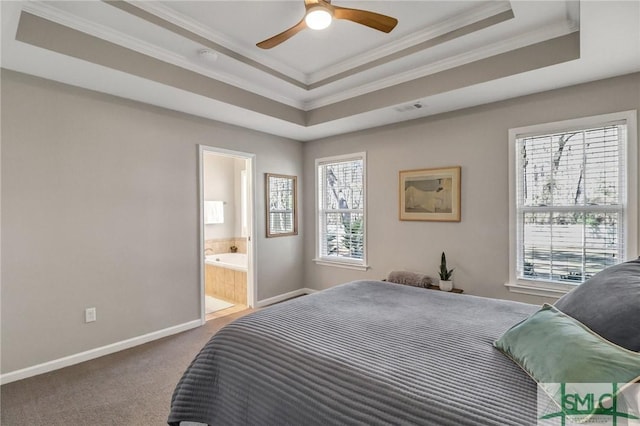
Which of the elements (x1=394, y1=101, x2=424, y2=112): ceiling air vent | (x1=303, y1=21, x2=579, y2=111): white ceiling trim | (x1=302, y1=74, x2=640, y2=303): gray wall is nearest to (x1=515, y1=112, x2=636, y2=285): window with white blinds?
(x1=302, y1=74, x2=640, y2=303): gray wall

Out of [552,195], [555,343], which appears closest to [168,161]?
[555,343]

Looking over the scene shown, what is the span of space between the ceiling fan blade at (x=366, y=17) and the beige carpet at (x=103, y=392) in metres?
2.84

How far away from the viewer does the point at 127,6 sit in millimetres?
2246

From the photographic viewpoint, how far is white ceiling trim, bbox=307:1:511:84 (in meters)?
2.44

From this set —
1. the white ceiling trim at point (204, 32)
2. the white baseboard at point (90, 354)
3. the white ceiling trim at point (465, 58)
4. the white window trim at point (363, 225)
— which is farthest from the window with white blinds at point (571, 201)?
the white baseboard at point (90, 354)

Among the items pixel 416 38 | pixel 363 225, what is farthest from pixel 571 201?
pixel 363 225

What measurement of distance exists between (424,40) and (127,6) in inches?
91.1

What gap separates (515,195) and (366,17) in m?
2.30

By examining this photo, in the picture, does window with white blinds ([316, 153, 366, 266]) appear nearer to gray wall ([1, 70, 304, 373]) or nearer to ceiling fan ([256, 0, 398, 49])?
gray wall ([1, 70, 304, 373])

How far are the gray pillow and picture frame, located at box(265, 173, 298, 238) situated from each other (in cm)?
368

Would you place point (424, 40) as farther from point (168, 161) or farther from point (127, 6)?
point (168, 161)

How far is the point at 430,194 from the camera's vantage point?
3812 millimetres

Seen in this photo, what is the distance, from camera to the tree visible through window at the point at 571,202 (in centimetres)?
282

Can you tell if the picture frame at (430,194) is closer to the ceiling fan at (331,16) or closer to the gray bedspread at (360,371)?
the gray bedspread at (360,371)
